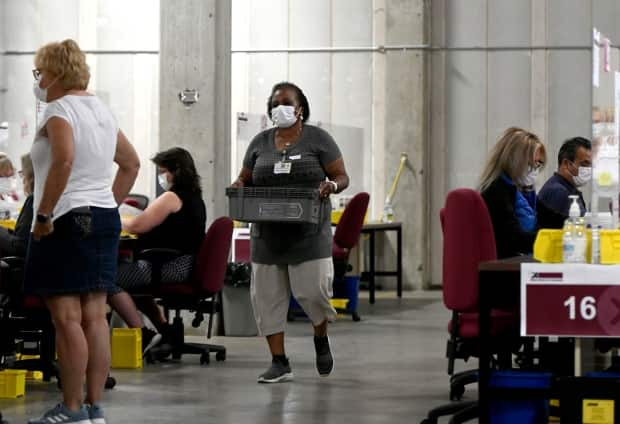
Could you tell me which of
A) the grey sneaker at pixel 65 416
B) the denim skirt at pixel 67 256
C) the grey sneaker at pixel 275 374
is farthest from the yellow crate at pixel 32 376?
the denim skirt at pixel 67 256

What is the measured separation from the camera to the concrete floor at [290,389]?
18.3 ft

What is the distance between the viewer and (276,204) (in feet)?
20.6

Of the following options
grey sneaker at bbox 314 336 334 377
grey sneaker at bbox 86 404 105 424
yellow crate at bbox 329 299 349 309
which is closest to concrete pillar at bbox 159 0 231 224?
yellow crate at bbox 329 299 349 309

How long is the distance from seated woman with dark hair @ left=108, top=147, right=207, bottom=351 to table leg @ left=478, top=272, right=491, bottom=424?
9.05 feet

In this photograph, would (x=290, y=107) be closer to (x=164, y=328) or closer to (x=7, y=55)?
(x=164, y=328)

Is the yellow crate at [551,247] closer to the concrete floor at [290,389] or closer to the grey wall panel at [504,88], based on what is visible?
the concrete floor at [290,389]

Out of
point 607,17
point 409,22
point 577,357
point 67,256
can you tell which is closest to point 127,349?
point 67,256

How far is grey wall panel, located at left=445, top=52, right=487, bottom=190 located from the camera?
1290 centimetres

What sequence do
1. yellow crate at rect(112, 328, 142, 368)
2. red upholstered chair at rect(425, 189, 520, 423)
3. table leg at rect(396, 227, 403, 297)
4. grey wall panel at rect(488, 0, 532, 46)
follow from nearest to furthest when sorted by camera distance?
1. red upholstered chair at rect(425, 189, 520, 423)
2. yellow crate at rect(112, 328, 142, 368)
3. table leg at rect(396, 227, 403, 297)
4. grey wall panel at rect(488, 0, 532, 46)

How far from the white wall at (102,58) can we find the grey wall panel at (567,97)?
3734mm

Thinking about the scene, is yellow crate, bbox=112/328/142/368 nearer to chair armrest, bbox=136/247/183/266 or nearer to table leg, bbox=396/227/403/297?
chair armrest, bbox=136/247/183/266

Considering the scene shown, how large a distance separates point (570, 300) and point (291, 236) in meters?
2.07

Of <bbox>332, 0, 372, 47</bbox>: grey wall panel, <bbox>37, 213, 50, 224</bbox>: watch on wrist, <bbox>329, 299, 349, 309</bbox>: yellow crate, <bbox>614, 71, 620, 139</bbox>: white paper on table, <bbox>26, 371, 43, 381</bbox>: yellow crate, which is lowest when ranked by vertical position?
<bbox>26, 371, 43, 381</bbox>: yellow crate

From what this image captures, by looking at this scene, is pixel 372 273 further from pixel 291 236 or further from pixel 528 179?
pixel 528 179
